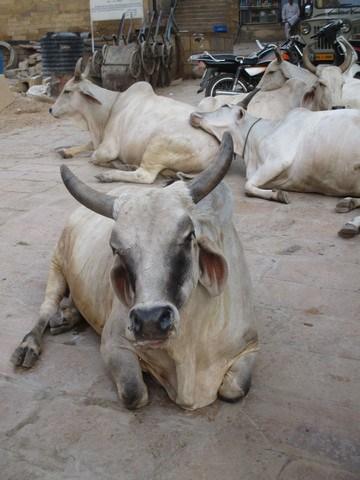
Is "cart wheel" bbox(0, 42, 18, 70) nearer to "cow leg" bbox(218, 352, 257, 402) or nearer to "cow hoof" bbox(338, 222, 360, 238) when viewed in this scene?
"cow hoof" bbox(338, 222, 360, 238)

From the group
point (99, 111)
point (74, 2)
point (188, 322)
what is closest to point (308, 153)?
point (99, 111)

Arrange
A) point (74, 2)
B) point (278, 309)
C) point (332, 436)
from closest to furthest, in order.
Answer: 1. point (332, 436)
2. point (278, 309)
3. point (74, 2)

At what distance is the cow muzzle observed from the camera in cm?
231

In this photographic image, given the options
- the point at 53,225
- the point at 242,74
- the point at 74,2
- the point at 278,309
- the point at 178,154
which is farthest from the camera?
the point at 74,2

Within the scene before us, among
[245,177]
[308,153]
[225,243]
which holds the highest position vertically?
[225,243]

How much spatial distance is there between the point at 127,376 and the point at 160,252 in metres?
0.71

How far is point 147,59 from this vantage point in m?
13.7

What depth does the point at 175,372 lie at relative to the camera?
9.25 ft

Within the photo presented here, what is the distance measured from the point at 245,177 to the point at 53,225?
84.7 inches

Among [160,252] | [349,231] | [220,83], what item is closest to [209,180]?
[160,252]

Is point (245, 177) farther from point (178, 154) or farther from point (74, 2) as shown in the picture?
point (74, 2)

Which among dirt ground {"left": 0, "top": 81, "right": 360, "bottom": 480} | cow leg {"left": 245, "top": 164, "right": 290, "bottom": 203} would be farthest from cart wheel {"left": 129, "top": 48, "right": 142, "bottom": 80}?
dirt ground {"left": 0, "top": 81, "right": 360, "bottom": 480}

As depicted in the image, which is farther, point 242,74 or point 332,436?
point 242,74

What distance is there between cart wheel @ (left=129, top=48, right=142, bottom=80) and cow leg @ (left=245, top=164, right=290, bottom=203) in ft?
23.6
